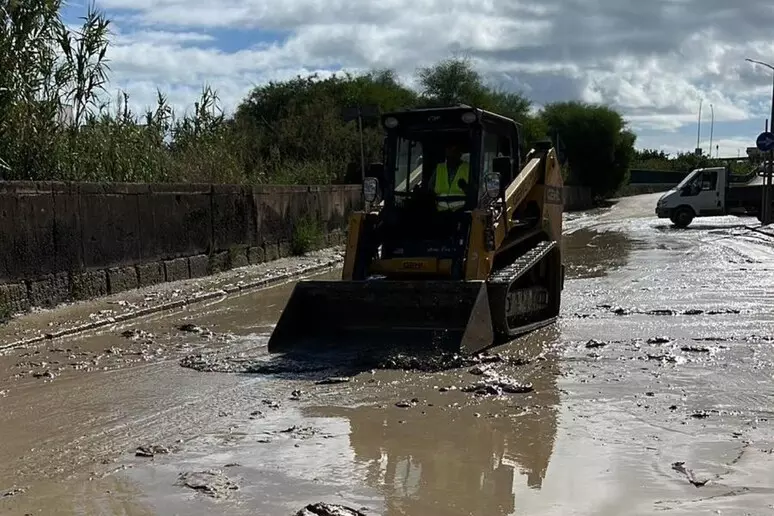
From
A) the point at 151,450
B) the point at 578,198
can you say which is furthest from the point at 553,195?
the point at 578,198

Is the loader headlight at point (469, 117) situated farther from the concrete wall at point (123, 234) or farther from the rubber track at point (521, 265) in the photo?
the concrete wall at point (123, 234)

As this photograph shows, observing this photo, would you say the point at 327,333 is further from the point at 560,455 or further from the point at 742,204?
the point at 742,204

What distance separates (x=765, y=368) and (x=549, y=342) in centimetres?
224

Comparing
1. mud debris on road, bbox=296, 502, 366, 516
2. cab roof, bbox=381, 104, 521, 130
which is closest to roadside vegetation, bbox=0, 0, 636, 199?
cab roof, bbox=381, 104, 521, 130

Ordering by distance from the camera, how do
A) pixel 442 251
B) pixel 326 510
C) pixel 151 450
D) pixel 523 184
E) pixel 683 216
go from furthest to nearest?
pixel 683 216, pixel 523 184, pixel 442 251, pixel 151 450, pixel 326 510

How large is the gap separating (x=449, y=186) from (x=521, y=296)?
143 cm

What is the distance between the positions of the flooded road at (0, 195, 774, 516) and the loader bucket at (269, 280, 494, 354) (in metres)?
0.39

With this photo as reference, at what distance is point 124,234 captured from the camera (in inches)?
556

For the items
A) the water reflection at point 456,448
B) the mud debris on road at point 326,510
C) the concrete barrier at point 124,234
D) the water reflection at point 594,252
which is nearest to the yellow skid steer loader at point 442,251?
the water reflection at point 456,448

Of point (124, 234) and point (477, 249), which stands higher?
point (477, 249)

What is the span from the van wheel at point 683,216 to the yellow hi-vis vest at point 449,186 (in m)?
24.0

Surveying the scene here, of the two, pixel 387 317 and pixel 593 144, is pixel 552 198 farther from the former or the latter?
pixel 593 144

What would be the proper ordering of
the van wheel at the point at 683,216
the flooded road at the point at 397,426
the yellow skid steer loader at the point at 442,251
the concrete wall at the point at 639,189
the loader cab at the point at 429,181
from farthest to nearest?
the concrete wall at the point at 639,189 → the van wheel at the point at 683,216 → the loader cab at the point at 429,181 → the yellow skid steer loader at the point at 442,251 → the flooded road at the point at 397,426

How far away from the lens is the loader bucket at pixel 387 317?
9.12m
